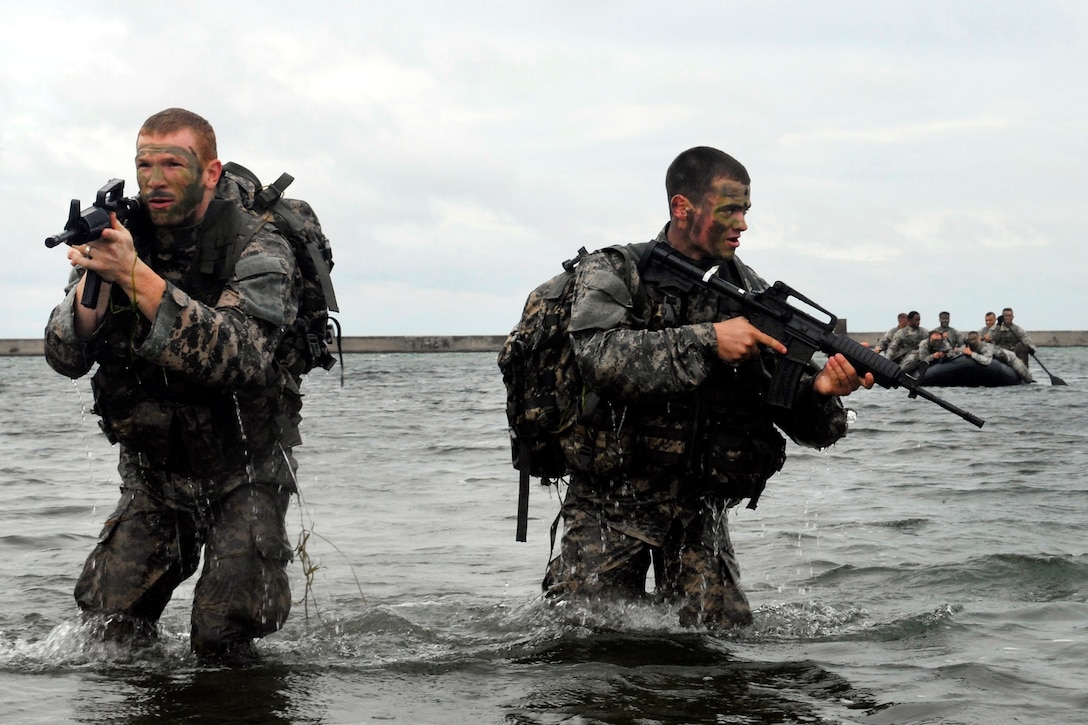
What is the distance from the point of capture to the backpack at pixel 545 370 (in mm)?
5438

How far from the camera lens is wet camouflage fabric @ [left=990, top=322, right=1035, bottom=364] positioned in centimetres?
2980

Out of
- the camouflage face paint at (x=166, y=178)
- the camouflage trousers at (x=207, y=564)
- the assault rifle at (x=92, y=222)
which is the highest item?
the camouflage face paint at (x=166, y=178)

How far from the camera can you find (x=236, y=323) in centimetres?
457

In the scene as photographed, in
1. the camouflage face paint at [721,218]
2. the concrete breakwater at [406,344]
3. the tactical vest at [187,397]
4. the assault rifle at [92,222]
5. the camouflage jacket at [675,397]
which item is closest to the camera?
the assault rifle at [92,222]

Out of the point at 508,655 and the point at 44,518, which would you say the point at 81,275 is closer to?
the point at 508,655

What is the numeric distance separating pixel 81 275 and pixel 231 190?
64 centimetres

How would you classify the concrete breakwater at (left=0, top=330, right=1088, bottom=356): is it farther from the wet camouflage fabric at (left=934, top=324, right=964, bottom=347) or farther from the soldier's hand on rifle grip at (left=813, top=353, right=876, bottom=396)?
the soldier's hand on rifle grip at (left=813, top=353, right=876, bottom=396)

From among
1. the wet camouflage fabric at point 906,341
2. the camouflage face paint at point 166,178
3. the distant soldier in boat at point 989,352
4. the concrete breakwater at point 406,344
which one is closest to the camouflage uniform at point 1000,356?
the distant soldier in boat at point 989,352

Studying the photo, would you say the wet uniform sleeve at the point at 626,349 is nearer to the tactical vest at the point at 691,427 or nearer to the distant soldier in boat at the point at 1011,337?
the tactical vest at the point at 691,427

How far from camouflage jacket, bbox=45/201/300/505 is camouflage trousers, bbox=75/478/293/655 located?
0.10 m

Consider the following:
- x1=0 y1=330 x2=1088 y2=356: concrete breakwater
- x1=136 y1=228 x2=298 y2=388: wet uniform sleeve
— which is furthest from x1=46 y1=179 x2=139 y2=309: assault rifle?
x1=0 y1=330 x2=1088 y2=356: concrete breakwater

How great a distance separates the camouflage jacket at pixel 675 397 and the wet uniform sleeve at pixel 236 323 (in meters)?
1.13

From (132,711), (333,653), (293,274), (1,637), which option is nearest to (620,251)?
(293,274)

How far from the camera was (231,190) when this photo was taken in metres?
5.15
